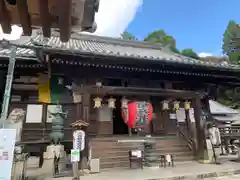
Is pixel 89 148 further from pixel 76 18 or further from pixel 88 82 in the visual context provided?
pixel 76 18

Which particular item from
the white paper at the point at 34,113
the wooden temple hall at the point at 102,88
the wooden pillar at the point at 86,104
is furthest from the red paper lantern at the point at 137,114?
the white paper at the point at 34,113

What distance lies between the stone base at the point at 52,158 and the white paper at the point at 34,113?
6.87ft

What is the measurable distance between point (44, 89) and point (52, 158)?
10.3 feet

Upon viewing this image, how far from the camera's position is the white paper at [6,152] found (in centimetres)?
283

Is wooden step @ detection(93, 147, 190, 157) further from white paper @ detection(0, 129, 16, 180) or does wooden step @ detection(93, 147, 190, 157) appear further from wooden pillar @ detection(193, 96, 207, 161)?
white paper @ detection(0, 129, 16, 180)

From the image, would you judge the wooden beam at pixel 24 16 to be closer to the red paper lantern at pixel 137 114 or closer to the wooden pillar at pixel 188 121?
the red paper lantern at pixel 137 114

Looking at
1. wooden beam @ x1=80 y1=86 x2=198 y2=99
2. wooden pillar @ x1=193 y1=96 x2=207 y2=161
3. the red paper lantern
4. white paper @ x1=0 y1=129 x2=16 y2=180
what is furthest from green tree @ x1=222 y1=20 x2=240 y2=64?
white paper @ x1=0 y1=129 x2=16 y2=180

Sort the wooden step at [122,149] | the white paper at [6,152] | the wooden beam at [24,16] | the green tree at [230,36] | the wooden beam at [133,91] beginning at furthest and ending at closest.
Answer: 1. the green tree at [230,36]
2. the wooden beam at [133,91]
3. the wooden step at [122,149]
4. the white paper at [6,152]
5. the wooden beam at [24,16]

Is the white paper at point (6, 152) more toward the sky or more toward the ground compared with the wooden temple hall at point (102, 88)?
more toward the ground

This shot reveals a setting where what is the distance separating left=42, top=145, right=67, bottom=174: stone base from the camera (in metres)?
6.32

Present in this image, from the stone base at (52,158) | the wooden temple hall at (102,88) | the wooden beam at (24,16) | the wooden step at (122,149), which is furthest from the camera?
the wooden step at (122,149)

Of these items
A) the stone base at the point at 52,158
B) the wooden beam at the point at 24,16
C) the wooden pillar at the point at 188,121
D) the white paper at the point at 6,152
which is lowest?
the stone base at the point at 52,158

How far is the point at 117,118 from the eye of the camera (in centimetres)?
1335

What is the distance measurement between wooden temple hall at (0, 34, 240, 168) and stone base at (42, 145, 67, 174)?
1249 millimetres
